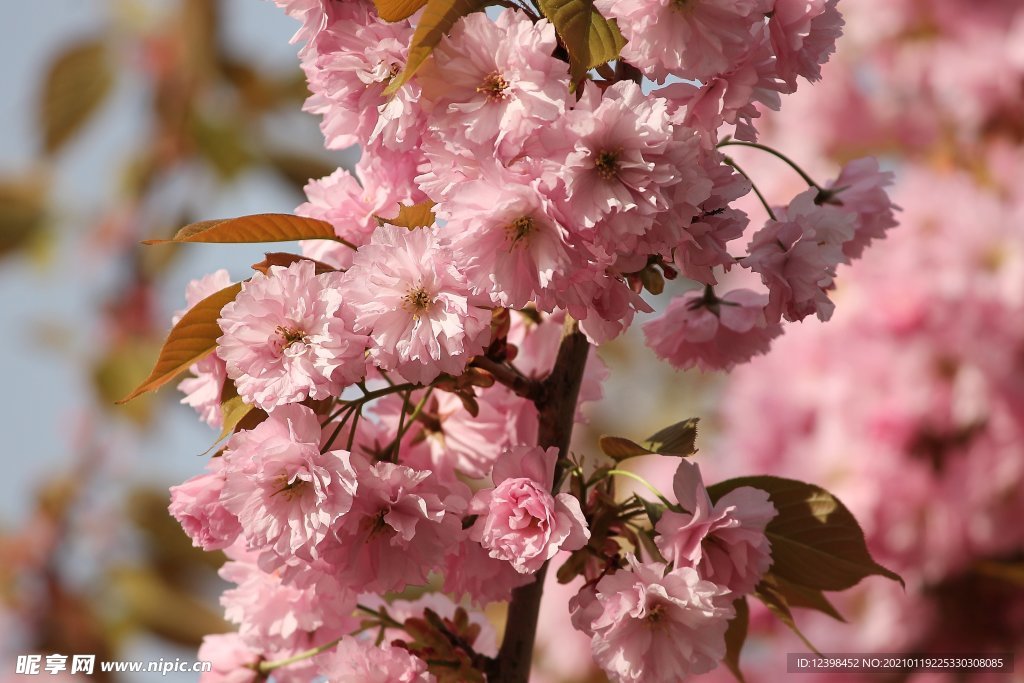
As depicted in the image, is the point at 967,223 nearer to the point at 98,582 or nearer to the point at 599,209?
the point at 599,209

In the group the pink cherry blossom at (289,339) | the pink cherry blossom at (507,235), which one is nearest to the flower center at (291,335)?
the pink cherry blossom at (289,339)

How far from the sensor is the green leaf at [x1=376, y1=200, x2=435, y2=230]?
613mm

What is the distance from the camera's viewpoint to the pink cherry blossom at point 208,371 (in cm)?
66

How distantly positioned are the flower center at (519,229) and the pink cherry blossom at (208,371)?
0.72 ft

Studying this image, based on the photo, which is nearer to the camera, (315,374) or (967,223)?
(315,374)

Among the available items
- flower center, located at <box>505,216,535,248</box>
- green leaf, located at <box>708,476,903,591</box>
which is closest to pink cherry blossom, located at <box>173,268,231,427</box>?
flower center, located at <box>505,216,535,248</box>

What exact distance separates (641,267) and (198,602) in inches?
73.2

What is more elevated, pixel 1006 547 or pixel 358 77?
pixel 1006 547

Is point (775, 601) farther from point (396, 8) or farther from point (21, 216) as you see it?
point (21, 216)

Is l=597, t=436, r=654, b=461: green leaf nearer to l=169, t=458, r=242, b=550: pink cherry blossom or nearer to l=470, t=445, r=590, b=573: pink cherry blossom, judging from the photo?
l=470, t=445, r=590, b=573: pink cherry blossom

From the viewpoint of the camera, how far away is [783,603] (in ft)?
2.36

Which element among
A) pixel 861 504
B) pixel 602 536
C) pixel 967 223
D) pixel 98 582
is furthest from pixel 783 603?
pixel 98 582

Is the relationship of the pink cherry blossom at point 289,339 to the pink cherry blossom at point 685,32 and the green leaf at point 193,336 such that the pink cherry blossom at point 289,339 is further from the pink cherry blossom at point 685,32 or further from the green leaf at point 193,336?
the pink cherry blossom at point 685,32

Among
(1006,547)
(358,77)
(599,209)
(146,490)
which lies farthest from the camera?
(146,490)
